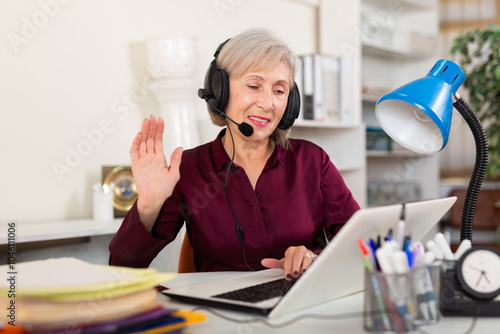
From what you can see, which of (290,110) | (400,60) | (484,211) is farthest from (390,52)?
(290,110)

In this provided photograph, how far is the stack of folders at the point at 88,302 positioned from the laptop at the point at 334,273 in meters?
0.14

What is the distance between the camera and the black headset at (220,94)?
4.92ft

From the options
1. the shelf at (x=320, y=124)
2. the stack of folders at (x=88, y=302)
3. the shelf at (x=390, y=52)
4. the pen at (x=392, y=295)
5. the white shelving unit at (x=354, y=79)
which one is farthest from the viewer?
the shelf at (x=390, y=52)

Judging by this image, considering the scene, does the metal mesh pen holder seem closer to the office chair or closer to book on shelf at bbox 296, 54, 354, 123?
book on shelf at bbox 296, 54, 354, 123

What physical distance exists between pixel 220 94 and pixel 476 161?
2.31ft

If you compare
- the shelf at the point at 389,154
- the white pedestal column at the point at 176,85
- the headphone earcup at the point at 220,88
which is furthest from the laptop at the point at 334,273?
the shelf at the point at 389,154

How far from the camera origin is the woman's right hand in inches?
45.4

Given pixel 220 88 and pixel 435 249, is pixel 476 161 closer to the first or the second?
pixel 435 249

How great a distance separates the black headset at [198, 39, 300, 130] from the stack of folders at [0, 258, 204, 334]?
815mm

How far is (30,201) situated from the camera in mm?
2008

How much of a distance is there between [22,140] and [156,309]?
148 cm

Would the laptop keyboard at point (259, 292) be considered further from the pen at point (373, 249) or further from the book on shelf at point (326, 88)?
the book on shelf at point (326, 88)

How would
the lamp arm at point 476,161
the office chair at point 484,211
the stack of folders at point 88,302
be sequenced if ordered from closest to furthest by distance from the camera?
the stack of folders at point 88,302, the lamp arm at point 476,161, the office chair at point 484,211

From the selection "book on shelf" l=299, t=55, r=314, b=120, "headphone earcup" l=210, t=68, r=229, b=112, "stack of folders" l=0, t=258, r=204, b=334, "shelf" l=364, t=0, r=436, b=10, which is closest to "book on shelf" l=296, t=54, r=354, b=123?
"book on shelf" l=299, t=55, r=314, b=120
